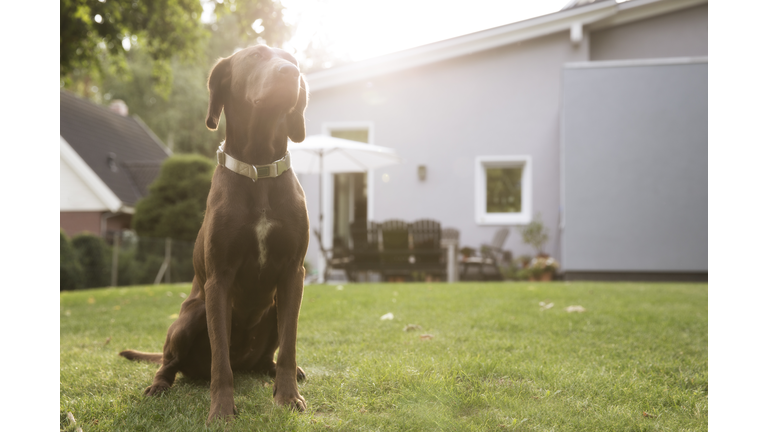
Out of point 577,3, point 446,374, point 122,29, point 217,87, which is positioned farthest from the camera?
point 577,3


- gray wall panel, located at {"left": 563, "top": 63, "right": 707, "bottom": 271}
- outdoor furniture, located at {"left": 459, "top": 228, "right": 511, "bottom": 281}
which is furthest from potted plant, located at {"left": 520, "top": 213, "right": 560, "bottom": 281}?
gray wall panel, located at {"left": 563, "top": 63, "right": 707, "bottom": 271}

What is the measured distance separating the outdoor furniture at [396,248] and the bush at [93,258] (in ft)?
15.8

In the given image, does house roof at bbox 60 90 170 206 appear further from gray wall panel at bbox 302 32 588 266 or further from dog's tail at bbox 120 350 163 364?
dog's tail at bbox 120 350 163 364

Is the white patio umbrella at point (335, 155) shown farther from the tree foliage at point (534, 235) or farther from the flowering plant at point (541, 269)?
the flowering plant at point (541, 269)

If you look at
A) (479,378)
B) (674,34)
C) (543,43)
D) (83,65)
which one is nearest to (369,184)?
(543,43)

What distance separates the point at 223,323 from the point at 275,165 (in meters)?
0.66

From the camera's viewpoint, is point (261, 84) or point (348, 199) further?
point (348, 199)

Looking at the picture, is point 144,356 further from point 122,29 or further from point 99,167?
point 99,167

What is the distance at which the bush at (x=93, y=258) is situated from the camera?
999 cm

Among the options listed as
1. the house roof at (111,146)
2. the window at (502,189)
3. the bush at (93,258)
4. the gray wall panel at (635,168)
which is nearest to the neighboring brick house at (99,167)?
the house roof at (111,146)

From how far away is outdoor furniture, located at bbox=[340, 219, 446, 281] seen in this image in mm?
9141

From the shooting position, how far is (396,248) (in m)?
9.19

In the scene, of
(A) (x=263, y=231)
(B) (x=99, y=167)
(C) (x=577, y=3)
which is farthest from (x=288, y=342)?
(B) (x=99, y=167)

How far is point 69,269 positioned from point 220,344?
8990mm
